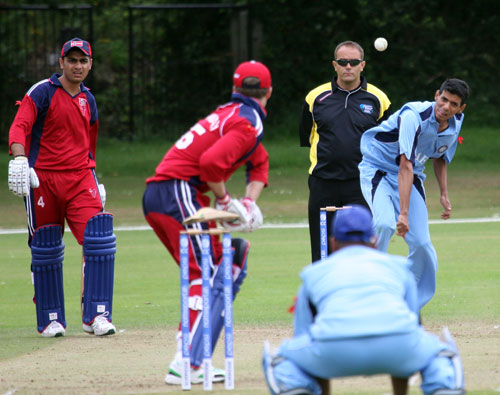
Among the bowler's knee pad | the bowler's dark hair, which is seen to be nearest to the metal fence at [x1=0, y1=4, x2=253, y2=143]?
the bowler's knee pad

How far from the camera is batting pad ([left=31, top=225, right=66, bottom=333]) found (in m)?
7.48

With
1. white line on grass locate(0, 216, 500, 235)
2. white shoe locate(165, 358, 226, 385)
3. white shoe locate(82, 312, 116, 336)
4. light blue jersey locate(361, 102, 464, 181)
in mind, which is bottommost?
white line on grass locate(0, 216, 500, 235)

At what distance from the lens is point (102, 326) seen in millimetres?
7316

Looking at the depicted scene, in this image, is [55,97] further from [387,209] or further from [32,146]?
[387,209]

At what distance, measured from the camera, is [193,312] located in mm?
5625

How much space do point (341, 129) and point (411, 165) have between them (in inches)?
46.9

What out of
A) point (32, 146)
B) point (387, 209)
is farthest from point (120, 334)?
point (387, 209)

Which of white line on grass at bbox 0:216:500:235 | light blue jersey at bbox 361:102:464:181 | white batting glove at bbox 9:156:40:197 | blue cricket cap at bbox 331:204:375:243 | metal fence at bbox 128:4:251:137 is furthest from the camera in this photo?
metal fence at bbox 128:4:251:137

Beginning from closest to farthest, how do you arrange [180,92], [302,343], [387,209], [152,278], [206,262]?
[302,343]
[206,262]
[387,209]
[152,278]
[180,92]

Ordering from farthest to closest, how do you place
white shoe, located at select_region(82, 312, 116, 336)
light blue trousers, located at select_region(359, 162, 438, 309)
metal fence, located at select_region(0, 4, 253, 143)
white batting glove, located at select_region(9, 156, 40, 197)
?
metal fence, located at select_region(0, 4, 253, 143)
white shoe, located at select_region(82, 312, 116, 336)
white batting glove, located at select_region(9, 156, 40, 197)
light blue trousers, located at select_region(359, 162, 438, 309)

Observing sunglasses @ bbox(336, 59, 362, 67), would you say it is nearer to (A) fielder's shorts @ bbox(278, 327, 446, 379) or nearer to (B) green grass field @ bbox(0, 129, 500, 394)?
(B) green grass field @ bbox(0, 129, 500, 394)

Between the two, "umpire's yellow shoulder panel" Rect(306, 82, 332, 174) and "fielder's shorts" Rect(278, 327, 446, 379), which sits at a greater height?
"umpire's yellow shoulder panel" Rect(306, 82, 332, 174)

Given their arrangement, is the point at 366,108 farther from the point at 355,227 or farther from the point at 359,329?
the point at 359,329

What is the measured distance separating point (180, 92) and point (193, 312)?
58.7ft
